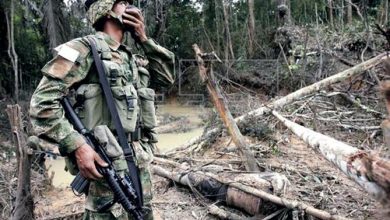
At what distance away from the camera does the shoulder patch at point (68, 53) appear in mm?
2086

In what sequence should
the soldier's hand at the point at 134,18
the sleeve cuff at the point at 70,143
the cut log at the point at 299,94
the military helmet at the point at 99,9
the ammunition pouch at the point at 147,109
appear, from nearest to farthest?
1. the sleeve cuff at the point at 70,143
2. the military helmet at the point at 99,9
3. the soldier's hand at the point at 134,18
4. the ammunition pouch at the point at 147,109
5. the cut log at the point at 299,94

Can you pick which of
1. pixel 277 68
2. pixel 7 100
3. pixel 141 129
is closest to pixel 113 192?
pixel 141 129

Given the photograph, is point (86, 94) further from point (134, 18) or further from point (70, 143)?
point (134, 18)

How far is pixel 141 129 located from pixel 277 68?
10.8 metres

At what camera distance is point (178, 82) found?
16.2 metres

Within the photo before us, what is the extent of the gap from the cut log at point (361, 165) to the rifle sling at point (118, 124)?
1.12 metres

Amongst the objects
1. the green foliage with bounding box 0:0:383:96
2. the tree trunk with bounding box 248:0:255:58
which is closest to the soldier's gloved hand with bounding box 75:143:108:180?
the green foliage with bounding box 0:0:383:96

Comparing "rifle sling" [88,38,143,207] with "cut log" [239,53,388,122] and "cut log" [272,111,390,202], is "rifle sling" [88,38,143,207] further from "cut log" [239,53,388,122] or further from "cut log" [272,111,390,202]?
"cut log" [239,53,388,122]

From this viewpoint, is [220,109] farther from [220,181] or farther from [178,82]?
[178,82]

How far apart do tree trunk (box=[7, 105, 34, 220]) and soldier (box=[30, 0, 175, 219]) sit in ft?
3.87

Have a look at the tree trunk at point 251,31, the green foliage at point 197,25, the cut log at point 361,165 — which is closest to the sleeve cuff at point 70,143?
the cut log at point 361,165

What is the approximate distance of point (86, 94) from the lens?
2.21m

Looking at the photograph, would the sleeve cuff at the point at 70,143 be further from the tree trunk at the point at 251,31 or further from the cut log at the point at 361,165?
the tree trunk at the point at 251,31

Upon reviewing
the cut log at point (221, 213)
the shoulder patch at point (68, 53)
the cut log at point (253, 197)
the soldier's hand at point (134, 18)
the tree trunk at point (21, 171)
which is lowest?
the cut log at point (221, 213)
